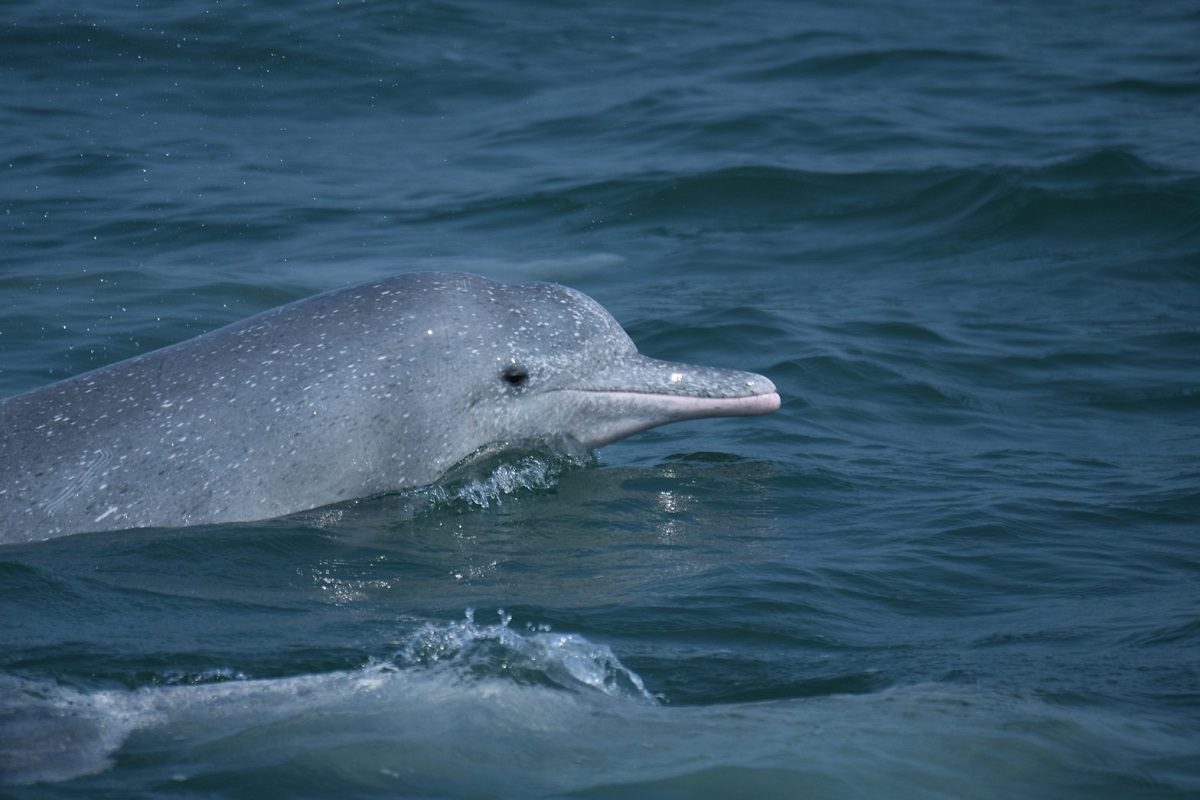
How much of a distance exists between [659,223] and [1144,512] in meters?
9.12

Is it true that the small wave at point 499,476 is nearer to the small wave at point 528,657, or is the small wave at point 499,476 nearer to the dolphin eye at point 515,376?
the dolphin eye at point 515,376

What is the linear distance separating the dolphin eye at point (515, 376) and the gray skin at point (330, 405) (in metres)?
0.01

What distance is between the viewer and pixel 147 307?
14547 mm

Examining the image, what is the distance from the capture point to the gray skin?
8469 mm

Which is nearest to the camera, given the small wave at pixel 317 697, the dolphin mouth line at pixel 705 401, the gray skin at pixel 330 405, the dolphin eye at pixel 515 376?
the small wave at pixel 317 697

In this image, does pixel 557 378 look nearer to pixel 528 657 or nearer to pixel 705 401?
pixel 705 401

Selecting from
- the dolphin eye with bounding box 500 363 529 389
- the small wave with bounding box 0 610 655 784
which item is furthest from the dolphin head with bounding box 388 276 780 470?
the small wave with bounding box 0 610 655 784

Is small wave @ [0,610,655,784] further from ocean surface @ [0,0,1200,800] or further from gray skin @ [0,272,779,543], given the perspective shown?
gray skin @ [0,272,779,543]

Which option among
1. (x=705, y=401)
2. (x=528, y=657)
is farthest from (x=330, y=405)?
(x=528, y=657)

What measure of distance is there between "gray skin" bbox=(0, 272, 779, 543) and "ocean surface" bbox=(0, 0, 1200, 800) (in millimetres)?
220

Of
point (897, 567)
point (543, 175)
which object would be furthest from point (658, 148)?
point (897, 567)

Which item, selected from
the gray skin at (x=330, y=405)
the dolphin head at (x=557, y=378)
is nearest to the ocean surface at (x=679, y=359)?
the gray skin at (x=330, y=405)

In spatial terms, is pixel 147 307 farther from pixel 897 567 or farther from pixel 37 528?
pixel 897 567

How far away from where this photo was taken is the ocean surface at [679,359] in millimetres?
6031
